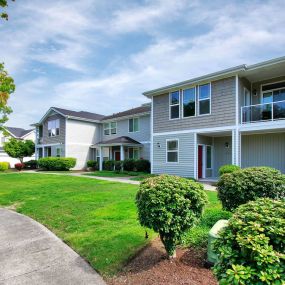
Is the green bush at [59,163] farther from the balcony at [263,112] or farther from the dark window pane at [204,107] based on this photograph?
the balcony at [263,112]

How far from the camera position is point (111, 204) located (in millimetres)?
8141

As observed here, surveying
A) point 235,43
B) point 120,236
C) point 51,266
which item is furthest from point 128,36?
point 51,266

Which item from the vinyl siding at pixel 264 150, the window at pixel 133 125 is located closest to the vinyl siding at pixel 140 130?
the window at pixel 133 125

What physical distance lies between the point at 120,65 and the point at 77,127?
44.4ft

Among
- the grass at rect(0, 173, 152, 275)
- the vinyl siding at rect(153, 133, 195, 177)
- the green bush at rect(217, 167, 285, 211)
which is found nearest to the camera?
the grass at rect(0, 173, 152, 275)

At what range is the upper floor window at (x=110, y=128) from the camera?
2765 centimetres

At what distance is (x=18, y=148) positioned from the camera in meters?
31.4

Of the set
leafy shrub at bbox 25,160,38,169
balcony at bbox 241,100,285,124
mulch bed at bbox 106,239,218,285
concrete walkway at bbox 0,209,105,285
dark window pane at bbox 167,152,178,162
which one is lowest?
concrete walkway at bbox 0,209,105,285

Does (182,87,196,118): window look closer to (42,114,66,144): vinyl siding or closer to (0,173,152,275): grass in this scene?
(0,173,152,275): grass

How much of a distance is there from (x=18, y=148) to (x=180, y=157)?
2394 centimetres

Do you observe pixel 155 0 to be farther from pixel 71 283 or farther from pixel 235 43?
pixel 71 283

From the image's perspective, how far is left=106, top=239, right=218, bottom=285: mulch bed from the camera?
140 inches

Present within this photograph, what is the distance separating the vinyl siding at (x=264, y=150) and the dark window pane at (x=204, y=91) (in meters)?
3.79

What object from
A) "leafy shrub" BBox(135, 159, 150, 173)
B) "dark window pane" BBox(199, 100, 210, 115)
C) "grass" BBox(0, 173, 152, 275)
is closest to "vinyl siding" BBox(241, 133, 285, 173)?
"dark window pane" BBox(199, 100, 210, 115)
